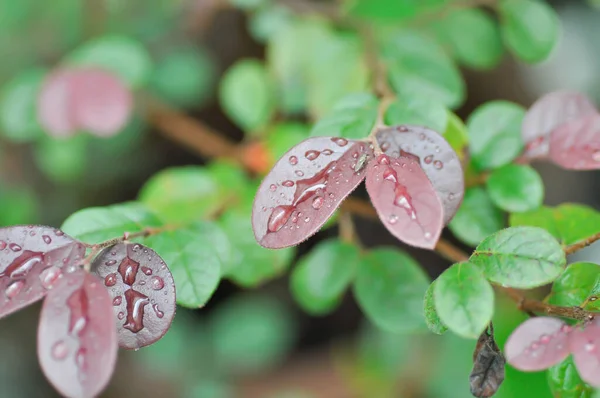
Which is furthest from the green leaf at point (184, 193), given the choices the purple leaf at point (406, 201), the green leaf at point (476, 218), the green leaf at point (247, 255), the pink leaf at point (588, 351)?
the pink leaf at point (588, 351)

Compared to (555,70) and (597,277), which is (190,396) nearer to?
(597,277)

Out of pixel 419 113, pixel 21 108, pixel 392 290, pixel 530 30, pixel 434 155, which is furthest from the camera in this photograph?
pixel 21 108

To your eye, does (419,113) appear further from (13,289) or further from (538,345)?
(13,289)

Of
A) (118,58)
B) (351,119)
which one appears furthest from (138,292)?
(118,58)

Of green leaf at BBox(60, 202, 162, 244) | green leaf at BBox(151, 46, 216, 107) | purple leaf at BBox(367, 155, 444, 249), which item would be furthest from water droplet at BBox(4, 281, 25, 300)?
green leaf at BBox(151, 46, 216, 107)

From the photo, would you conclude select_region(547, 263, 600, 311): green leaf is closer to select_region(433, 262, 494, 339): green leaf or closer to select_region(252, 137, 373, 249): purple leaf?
select_region(433, 262, 494, 339): green leaf

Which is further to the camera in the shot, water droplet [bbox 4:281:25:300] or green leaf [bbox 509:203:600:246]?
green leaf [bbox 509:203:600:246]
